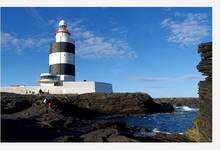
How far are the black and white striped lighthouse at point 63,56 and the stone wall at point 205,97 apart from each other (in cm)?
2940

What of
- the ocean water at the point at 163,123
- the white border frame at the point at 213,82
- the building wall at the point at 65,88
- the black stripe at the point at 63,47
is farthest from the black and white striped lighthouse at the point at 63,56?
the white border frame at the point at 213,82

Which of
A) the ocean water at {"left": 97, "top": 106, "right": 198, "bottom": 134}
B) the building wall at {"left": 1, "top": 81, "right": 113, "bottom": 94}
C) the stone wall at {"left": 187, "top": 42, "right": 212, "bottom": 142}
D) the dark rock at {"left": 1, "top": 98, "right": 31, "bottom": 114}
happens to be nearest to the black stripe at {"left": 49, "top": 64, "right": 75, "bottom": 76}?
the building wall at {"left": 1, "top": 81, "right": 113, "bottom": 94}

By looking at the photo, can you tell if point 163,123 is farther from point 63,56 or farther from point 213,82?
point 63,56

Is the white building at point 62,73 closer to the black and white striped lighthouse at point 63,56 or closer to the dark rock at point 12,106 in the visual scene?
the black and white striped lighthouse at point 63,56

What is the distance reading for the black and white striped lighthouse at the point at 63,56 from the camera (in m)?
42.2

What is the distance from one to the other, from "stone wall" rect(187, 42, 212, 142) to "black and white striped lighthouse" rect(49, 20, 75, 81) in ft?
96.5

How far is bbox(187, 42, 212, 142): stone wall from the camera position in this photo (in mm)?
12014

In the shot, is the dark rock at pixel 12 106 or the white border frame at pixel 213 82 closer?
the white border frame at pixel 213 82

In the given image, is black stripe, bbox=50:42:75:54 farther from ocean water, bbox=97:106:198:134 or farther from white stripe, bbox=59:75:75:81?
ocean water, bbox=97:106:198:134

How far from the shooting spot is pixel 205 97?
12.8 m
